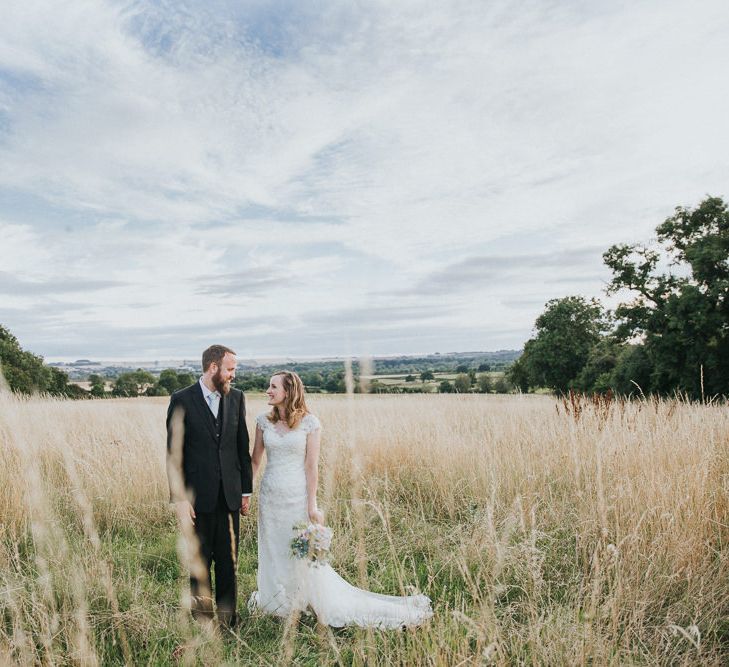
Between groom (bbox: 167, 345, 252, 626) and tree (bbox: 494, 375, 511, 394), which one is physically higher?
groom (bbox: 167, 345, 252, 626)

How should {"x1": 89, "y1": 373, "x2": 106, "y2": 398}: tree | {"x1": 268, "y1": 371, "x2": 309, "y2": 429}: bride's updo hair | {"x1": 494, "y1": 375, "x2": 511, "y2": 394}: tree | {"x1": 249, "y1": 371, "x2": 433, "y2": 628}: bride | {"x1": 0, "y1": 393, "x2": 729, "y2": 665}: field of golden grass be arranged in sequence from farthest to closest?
{"x1": 494, "y1": 375, "x2": 511, "y2": 394}: tree
{"x1": 89, "y1": 373, "x2": 106, "y2": 398}: tree
{"x1": 268, "y1": 371, "x2": 309, "y2": 429}: bride's updo hair
{"x1": 249, "y1": 371, "x2": 433, "y2": 628}: bride
{"x1": 0, "y1": 393, "x2": 729, "y2": 665}: field of golden grass

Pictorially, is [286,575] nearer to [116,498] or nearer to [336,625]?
[336,625]

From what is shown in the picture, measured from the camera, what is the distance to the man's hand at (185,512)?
3655 millimetres

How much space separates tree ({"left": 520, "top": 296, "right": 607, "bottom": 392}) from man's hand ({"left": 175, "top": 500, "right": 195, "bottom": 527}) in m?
46.5

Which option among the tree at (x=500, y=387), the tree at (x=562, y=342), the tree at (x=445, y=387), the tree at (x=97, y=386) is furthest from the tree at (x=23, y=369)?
the tree at (x=562, y=342)

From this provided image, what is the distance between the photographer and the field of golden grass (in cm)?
314

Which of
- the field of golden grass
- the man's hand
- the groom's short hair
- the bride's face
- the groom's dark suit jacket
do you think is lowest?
the field of golden grass

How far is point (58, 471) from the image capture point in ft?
23.9

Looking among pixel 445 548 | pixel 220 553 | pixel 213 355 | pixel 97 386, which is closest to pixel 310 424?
pixel 213 355

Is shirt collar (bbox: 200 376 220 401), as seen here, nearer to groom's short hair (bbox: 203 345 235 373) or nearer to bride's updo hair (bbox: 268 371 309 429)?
groom's short hair (bbox: 203 345 235 373)

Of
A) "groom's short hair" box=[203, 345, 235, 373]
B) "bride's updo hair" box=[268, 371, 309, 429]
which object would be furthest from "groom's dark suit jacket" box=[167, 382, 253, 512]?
"bride's updo hair" box=[268, 371, 309, 429]

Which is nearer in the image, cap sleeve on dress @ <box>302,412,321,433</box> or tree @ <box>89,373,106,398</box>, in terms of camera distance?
cap sleeve on dress @ <box>302,412,321,433</box>

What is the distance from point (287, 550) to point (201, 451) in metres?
1.14

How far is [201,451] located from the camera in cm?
393
